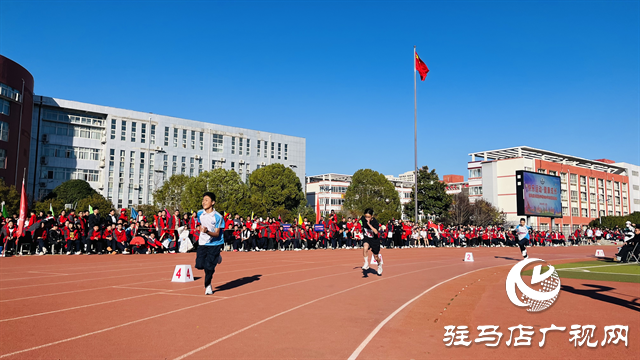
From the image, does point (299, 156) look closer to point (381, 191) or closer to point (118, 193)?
point (381, 191)

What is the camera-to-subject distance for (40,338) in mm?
5547

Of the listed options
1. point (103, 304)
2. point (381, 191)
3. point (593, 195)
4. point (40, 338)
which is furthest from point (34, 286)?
point (593, 195)

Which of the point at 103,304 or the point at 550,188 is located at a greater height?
the point at 550,188

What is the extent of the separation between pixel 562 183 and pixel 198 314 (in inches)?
3790

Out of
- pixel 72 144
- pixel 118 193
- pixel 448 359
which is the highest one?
pixel 72 144

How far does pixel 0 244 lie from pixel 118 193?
52612 millimetres

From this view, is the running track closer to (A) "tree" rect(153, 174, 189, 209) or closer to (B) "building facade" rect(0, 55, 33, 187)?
(B) "building facade" rect(0, 55, 33, 187)

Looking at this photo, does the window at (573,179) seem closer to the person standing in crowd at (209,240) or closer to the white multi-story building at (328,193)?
the white multi-story building at (328,193)

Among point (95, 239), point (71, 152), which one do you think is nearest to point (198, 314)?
point (95, 239)

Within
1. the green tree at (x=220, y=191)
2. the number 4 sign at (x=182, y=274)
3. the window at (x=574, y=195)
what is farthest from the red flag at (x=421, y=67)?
the window at (x=574, y=195)

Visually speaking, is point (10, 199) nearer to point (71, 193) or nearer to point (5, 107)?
point (5, 107)

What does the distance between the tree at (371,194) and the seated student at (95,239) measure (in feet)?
170

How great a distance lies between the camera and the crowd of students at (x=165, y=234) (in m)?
19.3

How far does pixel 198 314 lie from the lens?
6984 millimetres
